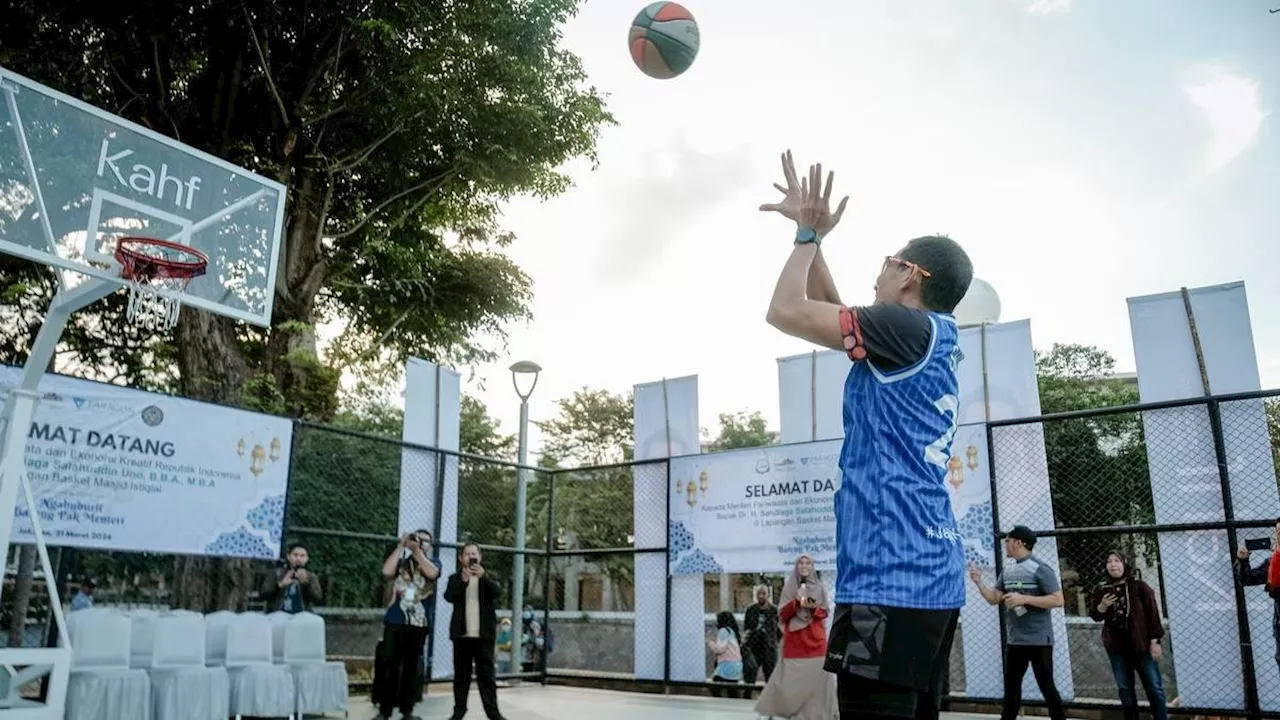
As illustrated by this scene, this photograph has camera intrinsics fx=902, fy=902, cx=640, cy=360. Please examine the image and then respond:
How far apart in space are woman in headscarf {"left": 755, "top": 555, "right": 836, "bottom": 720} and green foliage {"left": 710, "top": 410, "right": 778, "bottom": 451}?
29.8 metres

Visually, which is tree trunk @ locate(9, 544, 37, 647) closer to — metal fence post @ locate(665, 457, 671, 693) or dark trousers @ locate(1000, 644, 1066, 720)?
metal fence post @ locate(665, 457, 671, 693)

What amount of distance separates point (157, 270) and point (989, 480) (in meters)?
8.07

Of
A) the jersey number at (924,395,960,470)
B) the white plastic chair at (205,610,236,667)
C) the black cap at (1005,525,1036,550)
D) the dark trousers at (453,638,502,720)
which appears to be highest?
the jersey number at (924,395,960,470)

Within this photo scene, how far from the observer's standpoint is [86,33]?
1400 cm

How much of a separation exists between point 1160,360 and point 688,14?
19.8 ft

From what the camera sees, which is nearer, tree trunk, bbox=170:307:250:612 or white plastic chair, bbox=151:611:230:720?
→ white plastic chair, bbox=151:611:230:720

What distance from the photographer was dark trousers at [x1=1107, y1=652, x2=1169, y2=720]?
7488mm

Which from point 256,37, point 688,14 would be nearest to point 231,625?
point 688,14

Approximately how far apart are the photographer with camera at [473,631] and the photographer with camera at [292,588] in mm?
1540

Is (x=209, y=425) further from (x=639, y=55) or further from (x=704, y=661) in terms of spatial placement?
(x=704, y=661)

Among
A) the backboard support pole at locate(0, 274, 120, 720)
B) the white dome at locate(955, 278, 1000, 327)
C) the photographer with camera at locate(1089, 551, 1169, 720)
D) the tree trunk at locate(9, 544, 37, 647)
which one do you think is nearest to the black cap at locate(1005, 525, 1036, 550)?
the photographer with camera at locate(1089, 551, 1169, 720)

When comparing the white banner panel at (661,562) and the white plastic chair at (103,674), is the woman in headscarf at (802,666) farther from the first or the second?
the white plastic chair at (103,674)

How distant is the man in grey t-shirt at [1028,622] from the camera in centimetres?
753

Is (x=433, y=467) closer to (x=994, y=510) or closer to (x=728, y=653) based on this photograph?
(x=728, y=653)
